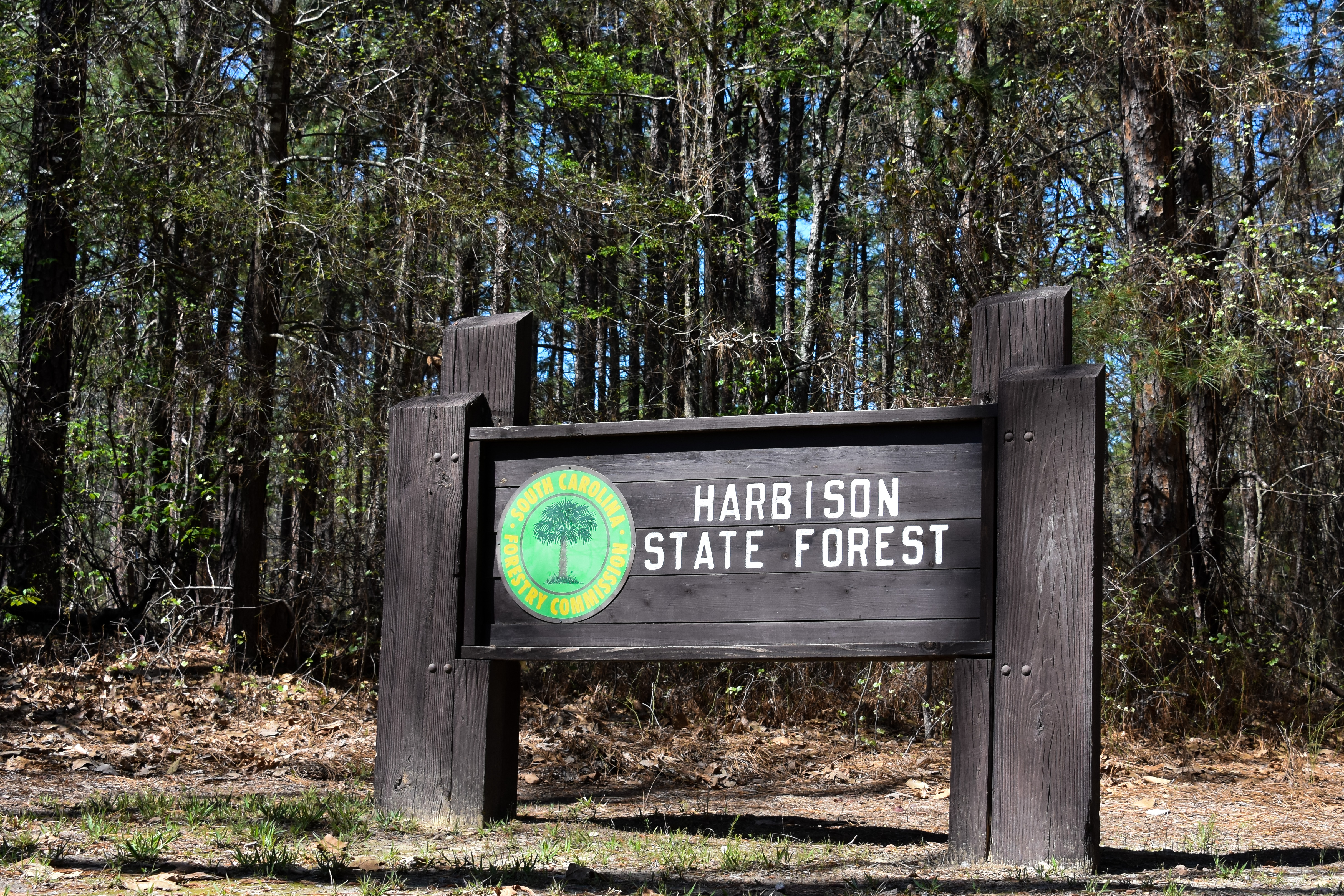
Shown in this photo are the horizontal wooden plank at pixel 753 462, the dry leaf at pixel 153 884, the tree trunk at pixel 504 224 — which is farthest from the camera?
the tree trunk at pixel 504 224

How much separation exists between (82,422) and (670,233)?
567 cm

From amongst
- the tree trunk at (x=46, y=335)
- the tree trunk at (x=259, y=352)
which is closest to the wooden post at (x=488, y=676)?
the tree trunk at (x=259, y=352)

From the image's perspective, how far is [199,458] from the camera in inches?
358

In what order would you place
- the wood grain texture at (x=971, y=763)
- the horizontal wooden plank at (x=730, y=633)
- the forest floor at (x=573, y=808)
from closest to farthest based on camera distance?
the forest floor at (x=573, y=808) < the wood grain texture at (x=971, y=763) < the horizontal wooden plank at (x=730, y=633)

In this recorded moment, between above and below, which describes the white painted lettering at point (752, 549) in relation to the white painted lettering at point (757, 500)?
below

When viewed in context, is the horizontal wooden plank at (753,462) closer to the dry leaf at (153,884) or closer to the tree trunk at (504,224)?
the dry leaf at (153,884)

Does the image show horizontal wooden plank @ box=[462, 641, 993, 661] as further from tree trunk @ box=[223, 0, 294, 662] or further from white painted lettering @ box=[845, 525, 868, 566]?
tree trunk @ box=[223, 0, 294, 662]

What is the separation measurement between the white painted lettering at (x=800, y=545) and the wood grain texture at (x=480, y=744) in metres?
1.25

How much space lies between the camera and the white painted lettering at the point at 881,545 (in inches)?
169

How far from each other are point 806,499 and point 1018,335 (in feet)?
3.34

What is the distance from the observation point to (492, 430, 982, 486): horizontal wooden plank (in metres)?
4.31

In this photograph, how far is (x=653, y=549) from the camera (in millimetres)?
4609

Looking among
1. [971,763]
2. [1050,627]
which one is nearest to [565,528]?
[971,763]

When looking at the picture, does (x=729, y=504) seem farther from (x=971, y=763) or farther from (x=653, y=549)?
(x=971, y=763)
